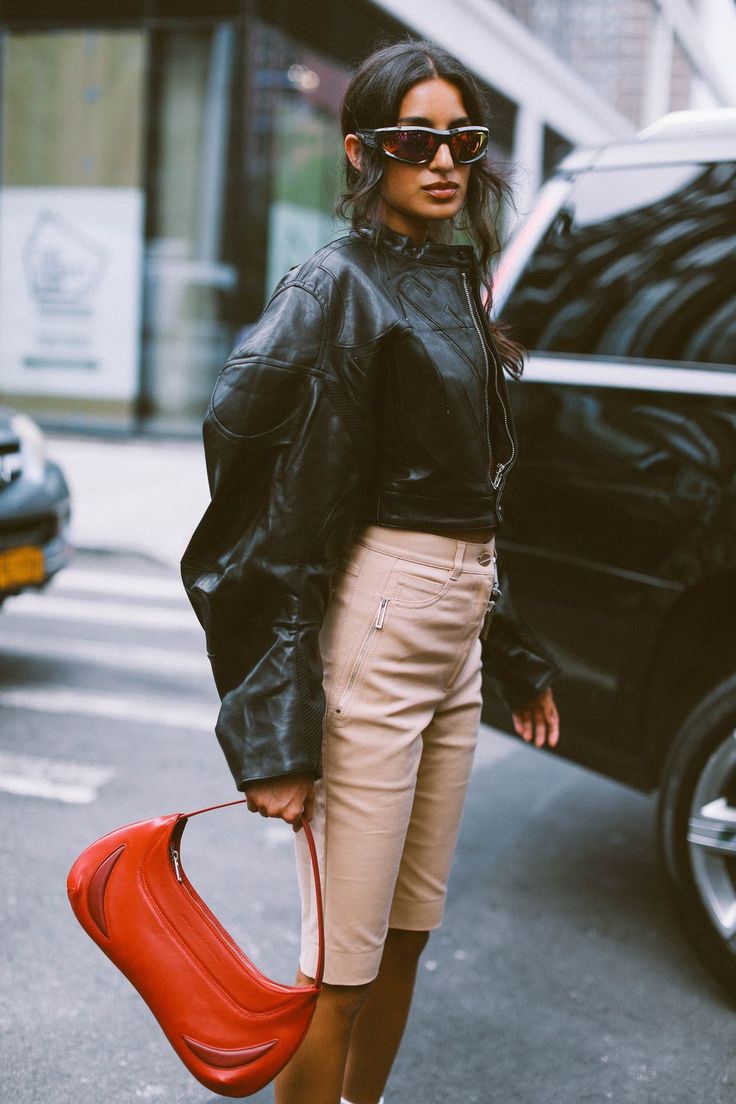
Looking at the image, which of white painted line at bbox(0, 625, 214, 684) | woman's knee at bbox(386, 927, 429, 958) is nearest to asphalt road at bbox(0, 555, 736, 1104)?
white painted line at bbox(0, 625, 214, 684)

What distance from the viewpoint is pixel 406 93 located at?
1.89 meters

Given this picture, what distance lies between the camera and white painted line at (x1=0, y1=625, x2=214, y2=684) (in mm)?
5906

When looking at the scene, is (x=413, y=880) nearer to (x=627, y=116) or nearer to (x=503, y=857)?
(x=503, y=857)

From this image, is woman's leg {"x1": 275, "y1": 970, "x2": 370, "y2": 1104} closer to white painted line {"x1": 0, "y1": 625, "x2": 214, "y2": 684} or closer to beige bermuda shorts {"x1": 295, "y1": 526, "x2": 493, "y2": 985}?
beige bermuda shorts {"x1": 295, "y1": 526, "x2": 493, "y2": 985}

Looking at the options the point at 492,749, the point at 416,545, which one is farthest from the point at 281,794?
the point at 492,749

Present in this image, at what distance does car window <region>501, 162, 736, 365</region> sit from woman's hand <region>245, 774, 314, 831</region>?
167 cm

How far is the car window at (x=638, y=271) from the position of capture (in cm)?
303

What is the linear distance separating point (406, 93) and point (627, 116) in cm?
2429

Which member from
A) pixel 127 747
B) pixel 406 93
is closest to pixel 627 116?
pixel 127 747

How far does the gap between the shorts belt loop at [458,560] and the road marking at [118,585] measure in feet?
18.2

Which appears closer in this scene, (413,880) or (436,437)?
(436,437)

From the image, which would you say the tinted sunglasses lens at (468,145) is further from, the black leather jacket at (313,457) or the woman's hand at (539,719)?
the woman's hand at (539,719)

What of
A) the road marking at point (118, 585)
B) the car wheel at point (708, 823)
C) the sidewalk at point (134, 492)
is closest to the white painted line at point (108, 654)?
the road marking at point (118, 585)

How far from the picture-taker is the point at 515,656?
7.50 ft
